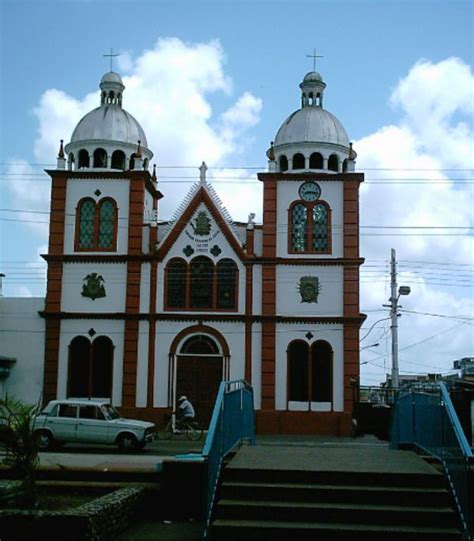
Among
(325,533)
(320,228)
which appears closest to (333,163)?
(320,228)

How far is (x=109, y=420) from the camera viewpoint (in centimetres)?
2520

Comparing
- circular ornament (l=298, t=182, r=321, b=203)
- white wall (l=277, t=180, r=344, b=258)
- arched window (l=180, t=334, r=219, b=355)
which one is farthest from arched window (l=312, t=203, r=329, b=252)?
arched window (l=180, t=334, r=219, b=355)

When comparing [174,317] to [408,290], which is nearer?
[174,317]

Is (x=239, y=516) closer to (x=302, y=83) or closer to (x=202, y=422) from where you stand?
(x=202, y=422)

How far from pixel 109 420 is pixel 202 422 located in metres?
9.38

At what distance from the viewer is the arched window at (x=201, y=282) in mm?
35062

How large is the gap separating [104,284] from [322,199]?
9.79 meters

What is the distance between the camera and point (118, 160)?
3769 centimetres

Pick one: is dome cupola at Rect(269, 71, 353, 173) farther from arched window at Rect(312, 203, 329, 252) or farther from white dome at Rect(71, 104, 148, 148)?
white dome at Rect(71, 104, 148, 148)

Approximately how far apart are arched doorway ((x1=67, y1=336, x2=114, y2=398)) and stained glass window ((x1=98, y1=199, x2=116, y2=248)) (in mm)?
4046

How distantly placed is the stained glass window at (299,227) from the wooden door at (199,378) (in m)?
5.67

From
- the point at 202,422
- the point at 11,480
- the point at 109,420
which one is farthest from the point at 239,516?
the point at 202,422

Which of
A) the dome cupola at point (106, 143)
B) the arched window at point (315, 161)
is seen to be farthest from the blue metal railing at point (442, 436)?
the dome cupola at point (106, 143)

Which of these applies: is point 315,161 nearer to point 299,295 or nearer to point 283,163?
point 283,163
